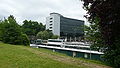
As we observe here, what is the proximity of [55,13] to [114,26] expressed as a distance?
8729 centimetres

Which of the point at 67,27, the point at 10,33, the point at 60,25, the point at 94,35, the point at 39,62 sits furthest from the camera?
the point at 67,27

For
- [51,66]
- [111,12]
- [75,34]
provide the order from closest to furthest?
1. [111,12]
2. [51,66]
3. [75,34]

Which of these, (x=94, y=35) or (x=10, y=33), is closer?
(x=94, y=35)

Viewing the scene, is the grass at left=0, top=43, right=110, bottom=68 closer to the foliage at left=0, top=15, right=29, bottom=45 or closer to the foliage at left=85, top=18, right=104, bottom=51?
the foliage at left=85, top=18, right=104, bottom=51

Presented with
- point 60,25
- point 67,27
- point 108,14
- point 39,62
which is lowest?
point 39,62

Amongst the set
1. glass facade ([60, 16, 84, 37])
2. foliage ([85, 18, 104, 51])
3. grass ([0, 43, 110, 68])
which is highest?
glass facade ([60, 16, 84, 37])

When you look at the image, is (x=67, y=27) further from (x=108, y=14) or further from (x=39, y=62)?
(x=108, y=14)

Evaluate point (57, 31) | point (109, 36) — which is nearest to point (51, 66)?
point (109, 36)

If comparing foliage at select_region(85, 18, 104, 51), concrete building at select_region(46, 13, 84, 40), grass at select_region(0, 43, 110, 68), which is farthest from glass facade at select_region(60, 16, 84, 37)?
grass at select_region(0, 43, 110, 68)

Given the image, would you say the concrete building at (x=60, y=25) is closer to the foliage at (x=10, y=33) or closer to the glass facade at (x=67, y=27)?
the glass facade at (x=67, y=27)

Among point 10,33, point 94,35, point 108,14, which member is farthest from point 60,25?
point 108,14

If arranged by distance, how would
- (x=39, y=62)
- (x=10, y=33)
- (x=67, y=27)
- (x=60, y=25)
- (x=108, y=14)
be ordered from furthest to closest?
(x=67, y=27)
(x=60, y=25)
(x=10, y=33)
(x=39, y=62)
(x=108, y=14)

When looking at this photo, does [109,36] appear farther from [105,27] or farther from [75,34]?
[75,34]

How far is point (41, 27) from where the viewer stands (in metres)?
95.2
